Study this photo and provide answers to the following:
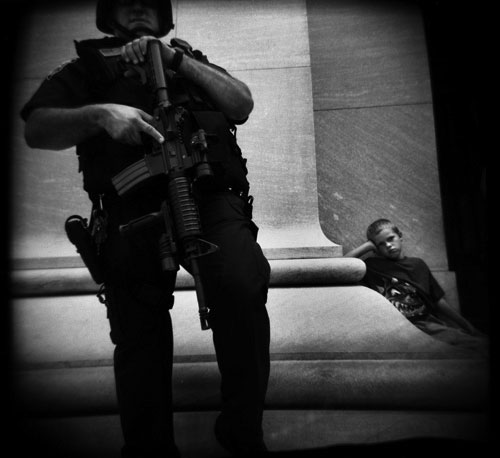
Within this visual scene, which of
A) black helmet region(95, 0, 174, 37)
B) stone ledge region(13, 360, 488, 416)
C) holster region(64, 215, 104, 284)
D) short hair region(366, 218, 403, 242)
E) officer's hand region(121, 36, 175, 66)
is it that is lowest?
stone ledge region(13, 360, 488, 416)

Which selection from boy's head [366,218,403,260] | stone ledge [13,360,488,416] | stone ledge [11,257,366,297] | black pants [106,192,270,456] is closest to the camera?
black pants [106,192,270,456]

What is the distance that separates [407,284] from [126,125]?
1.70m

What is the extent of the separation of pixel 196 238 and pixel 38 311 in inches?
44.8

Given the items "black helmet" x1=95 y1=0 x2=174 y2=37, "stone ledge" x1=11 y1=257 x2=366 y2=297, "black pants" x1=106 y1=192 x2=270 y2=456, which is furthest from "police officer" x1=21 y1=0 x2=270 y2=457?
"stone ledge" x1=11 y1=257 x2=366 y2=297

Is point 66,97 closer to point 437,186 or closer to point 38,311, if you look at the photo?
point 38,311

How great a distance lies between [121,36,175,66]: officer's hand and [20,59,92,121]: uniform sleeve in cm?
18

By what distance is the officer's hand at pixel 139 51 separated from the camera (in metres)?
1.61

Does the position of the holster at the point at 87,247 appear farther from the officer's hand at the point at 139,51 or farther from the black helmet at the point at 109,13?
the black helmet at the point at 109,13

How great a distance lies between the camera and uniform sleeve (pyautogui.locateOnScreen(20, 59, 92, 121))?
1.67 m

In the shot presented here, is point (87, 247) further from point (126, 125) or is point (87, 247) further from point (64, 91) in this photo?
point (64, 91)

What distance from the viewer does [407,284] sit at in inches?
103

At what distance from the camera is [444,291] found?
Answer: 276cm

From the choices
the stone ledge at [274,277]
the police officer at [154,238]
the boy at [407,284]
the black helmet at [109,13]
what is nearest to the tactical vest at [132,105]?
the police officer at [154,238]

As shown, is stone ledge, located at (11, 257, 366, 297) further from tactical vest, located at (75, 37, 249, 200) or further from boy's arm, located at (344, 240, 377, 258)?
tactical vest, located at (75, 37, 249, 200)
